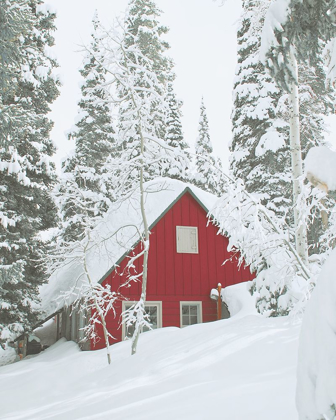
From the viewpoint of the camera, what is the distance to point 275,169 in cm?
1789

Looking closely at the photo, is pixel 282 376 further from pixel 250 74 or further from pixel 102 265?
pixel 250 74

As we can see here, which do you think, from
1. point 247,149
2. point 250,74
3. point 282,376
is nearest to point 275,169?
point 247,149

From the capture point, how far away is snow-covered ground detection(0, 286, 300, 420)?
14.0ft

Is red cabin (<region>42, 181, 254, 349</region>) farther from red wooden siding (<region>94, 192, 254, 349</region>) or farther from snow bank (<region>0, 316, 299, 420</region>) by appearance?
snow bank (<region>0, 316, 299, 420</region>)

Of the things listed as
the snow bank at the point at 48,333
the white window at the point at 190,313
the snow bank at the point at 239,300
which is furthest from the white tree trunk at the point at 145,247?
the snow bank at the point at 48,333

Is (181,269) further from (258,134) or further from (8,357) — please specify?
(8,357)

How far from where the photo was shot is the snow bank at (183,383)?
4.26m

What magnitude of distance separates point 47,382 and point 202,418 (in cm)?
731

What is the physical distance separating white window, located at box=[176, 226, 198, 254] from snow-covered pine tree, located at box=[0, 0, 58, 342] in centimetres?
486

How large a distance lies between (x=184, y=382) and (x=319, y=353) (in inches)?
162

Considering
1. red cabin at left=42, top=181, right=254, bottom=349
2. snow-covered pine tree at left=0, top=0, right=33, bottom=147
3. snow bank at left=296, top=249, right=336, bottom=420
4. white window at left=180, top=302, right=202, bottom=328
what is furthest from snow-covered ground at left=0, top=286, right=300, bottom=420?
snow-covered pine tree at left=0, top=0, right=33, bottom=147

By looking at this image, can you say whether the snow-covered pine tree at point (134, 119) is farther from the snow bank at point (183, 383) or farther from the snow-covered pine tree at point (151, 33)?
the snow-covered pine tree at point (151, 33)

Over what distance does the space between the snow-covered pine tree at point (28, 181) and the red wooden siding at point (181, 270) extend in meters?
2.94

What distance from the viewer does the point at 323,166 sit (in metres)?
2.40
